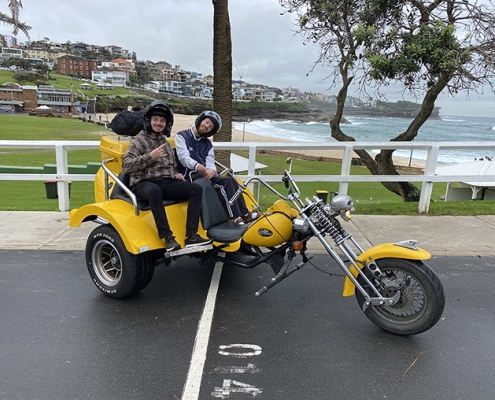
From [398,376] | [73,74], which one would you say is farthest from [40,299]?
[73,74]

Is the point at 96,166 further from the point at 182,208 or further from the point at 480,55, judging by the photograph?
the point at 480,55

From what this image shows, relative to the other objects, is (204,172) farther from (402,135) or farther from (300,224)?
(402,135)

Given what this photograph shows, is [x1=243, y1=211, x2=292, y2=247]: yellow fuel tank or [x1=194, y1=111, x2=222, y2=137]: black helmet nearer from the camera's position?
[x1=243, y1=211, x2=292, y2=247]: yellow fuel tank

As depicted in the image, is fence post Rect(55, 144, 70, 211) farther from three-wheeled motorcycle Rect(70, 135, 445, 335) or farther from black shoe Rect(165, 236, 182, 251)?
black shoe Rect(165, 236, 182, 251)

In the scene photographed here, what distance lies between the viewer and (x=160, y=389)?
2676mm

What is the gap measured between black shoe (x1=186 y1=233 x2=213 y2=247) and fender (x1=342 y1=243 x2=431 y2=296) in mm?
1318

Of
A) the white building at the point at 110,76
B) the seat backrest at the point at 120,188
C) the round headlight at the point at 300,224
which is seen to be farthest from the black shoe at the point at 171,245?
the white building at the point at 110,76

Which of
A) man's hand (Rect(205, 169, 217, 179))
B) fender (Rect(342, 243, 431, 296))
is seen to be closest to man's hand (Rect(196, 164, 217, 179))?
man's hand (Rect(205, 169, 217, 179))

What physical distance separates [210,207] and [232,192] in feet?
1.36

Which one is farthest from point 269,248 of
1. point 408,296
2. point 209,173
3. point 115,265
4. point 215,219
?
point 115,265

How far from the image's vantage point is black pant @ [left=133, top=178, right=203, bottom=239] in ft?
12.2

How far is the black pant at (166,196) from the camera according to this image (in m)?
3.72

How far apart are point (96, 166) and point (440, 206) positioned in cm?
862

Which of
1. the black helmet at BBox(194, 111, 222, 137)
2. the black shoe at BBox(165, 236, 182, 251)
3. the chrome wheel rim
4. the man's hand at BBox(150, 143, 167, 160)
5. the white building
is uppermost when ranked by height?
the white building
